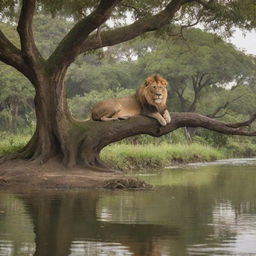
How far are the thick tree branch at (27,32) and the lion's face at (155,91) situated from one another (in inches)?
106

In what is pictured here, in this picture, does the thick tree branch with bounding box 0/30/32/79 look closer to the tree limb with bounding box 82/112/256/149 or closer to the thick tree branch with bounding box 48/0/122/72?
the thick tree branch with bounding box 48/0/122/72

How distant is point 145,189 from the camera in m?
14.5

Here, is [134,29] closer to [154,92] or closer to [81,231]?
[154,92]

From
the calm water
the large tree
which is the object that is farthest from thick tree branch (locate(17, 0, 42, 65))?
the calm water

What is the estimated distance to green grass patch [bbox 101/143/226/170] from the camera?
22438 mm

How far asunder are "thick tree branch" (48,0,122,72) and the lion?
1.56m

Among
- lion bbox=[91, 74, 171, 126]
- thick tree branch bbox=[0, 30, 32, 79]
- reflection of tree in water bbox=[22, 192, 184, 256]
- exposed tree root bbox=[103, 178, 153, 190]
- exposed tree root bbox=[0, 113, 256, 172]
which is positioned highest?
thick tree branch bbox=[0, 30, 32, 79]

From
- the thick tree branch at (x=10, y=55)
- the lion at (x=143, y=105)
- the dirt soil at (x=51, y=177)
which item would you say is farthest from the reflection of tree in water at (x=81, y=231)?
the lion at (x=143, y=105)

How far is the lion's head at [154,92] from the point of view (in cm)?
1725

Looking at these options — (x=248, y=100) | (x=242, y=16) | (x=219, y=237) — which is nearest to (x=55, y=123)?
(x=242, y=16)

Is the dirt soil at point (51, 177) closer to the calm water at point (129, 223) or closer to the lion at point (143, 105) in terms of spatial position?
the calm water at point (129, 223)

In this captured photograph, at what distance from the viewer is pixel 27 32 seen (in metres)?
16.3

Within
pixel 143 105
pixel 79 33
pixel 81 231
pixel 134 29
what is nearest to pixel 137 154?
pixel 143 105

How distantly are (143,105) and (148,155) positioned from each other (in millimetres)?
7727
